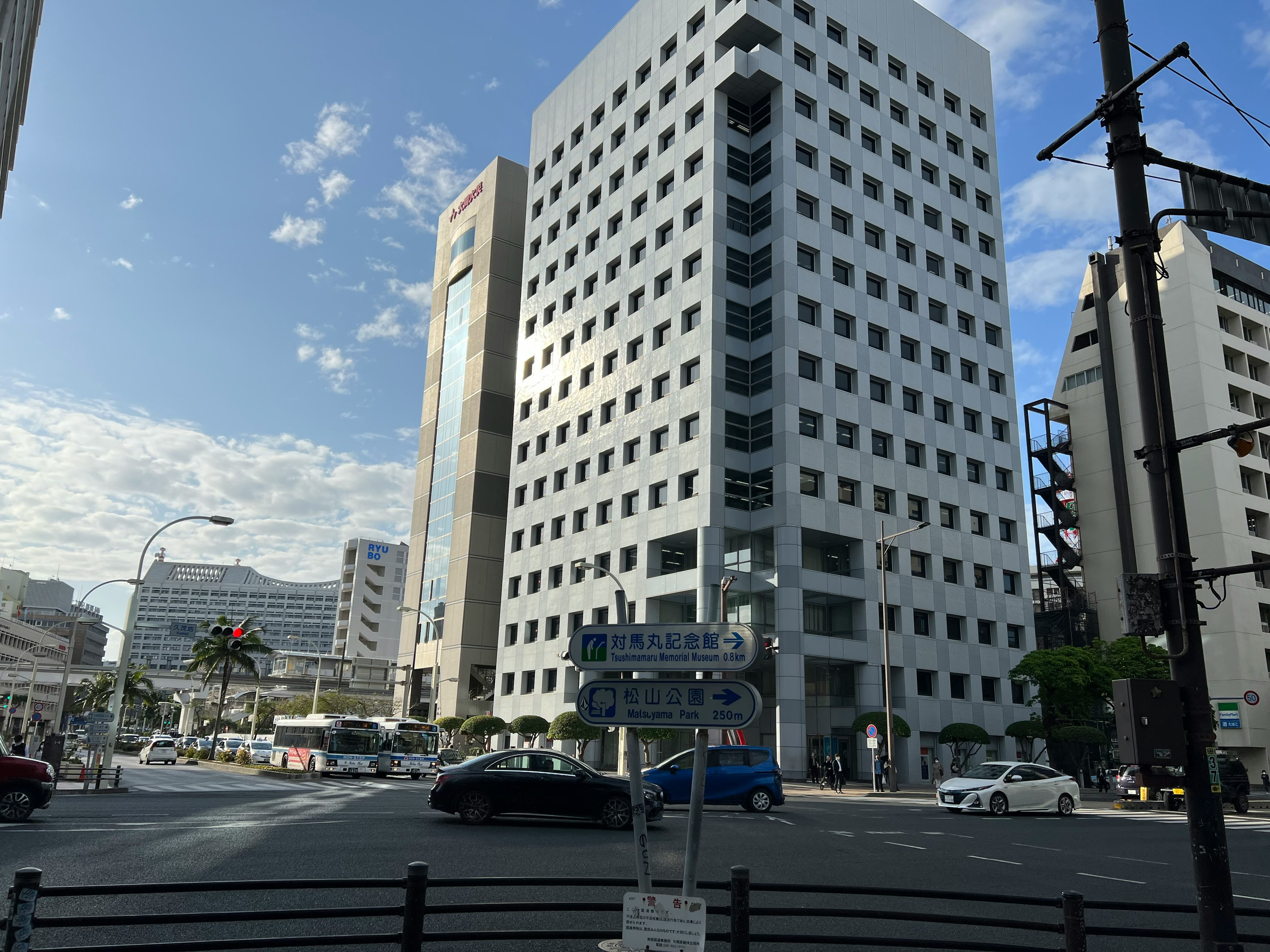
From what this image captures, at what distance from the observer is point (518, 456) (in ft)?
223

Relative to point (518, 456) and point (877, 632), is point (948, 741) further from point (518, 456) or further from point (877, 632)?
point (518, 456)

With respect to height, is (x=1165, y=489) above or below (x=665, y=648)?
above

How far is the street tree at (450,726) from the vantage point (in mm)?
63781

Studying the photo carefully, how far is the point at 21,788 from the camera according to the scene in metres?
17.3

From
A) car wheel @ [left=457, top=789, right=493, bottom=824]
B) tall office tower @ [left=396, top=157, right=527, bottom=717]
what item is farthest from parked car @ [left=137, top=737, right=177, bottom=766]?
car wheel @ [left=457, top=789, right=493, bottom=824]

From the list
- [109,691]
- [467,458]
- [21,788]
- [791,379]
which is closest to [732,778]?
[21,788]

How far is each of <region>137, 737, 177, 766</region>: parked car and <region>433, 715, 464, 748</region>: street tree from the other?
1681cm

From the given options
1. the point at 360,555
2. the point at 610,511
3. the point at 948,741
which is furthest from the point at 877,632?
the point at 360,555

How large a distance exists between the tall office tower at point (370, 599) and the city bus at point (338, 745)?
89457mm

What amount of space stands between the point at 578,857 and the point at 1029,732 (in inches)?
1683

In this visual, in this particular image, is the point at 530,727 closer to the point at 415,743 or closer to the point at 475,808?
the point at 415,743

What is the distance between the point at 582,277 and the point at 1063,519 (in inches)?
1652

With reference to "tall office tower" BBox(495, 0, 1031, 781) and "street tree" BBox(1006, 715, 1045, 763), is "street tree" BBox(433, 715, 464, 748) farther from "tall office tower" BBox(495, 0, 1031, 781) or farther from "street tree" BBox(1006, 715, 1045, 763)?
"street tree" BBox(1006, 715, 1045, 763)

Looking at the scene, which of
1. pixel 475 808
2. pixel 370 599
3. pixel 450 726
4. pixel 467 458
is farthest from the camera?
pixel 370 599
